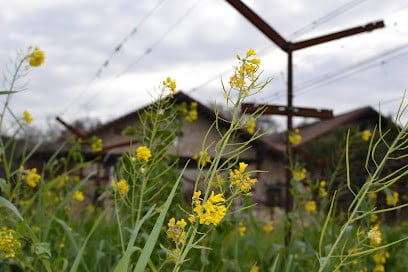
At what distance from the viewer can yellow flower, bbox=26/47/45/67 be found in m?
2.62

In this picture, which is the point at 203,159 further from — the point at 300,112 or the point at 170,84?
the point at 300,112

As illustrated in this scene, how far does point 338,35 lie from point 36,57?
5.20ft

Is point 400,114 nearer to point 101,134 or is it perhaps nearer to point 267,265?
point 267,265

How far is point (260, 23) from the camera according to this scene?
9.34 ft

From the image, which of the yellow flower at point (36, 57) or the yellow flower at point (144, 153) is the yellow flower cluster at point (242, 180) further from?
the yellow flower at point (36, 57)

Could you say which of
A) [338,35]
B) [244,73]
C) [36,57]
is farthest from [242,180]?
[338,35]

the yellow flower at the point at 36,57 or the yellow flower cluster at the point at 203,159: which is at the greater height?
the yellow flower at the point at 36,57

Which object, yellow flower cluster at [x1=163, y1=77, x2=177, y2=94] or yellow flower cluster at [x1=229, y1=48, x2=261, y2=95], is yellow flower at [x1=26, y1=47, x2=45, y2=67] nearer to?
yellow flower cluster at [x1=163, y1=77, x2=177, y2=94]

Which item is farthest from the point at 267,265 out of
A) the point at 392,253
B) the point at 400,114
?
the point at 400,114

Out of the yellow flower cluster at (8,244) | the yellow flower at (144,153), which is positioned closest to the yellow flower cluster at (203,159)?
the yellow flower at (144,153)

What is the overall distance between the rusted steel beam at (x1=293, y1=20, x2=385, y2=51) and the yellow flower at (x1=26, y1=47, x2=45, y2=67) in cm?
129

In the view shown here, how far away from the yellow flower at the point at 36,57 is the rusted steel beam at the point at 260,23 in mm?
938

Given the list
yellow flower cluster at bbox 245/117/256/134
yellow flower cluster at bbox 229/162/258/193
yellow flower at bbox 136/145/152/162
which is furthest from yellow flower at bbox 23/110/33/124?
yellow flower cluster at bbox 229/162/258/193

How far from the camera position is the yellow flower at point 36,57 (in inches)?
103
